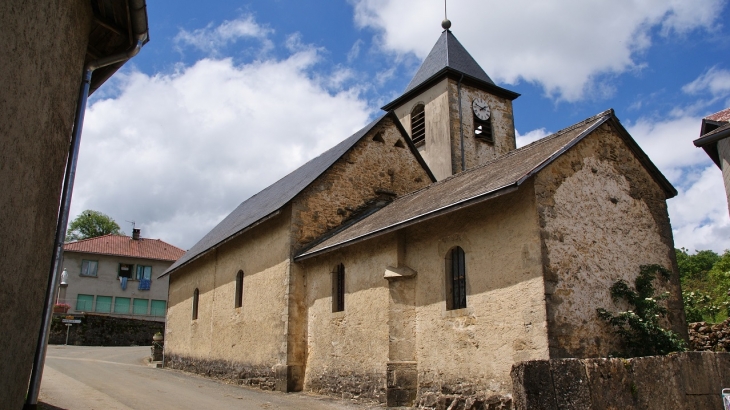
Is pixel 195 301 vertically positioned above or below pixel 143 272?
below

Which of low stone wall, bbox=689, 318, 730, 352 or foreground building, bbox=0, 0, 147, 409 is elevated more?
foreground building, bbox=0, 0, 147, 409

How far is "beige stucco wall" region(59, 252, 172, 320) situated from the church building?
25.3 metres

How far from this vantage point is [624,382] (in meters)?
6.63

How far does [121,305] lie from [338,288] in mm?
31738

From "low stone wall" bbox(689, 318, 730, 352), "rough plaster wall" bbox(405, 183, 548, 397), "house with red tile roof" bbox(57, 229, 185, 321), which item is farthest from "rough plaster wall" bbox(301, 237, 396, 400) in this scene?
"house with red tile roof" bbox(57, 229, 185, 321)

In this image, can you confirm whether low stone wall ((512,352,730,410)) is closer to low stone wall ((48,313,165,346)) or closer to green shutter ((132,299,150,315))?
low stone wall ((48,313,165,346))

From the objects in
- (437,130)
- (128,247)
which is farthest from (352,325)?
(128,247)

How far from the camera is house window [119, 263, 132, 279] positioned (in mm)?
40938

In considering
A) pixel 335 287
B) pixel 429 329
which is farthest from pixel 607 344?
pixel 335 287

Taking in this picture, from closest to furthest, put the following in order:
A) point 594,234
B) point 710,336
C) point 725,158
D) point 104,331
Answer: point 594,234 → point 710,336 → point 725,158 → point 104,331

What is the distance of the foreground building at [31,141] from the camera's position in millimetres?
4516

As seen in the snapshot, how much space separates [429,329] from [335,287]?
338cm

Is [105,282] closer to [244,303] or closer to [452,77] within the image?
[244,303]

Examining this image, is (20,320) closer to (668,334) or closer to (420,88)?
(668,334)
